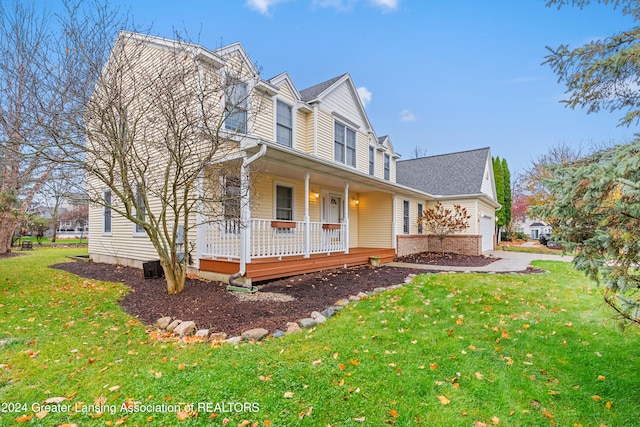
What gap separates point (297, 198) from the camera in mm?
10930

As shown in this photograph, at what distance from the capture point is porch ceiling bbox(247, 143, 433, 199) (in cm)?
759

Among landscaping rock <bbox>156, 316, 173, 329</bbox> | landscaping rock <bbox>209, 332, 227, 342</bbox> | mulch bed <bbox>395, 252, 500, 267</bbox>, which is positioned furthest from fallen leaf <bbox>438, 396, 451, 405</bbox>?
mulch bed <bbox>395, 252, 500, 267</bbox>

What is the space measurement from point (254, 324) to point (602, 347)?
4644mm

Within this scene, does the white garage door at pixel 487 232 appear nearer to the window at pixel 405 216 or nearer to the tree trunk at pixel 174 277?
the window at pixel 405 216

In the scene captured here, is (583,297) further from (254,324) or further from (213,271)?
(213,271)

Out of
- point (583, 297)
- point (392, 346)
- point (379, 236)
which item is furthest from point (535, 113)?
point (392, 346)

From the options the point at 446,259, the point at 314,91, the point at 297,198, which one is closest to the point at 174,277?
the point at 297,198

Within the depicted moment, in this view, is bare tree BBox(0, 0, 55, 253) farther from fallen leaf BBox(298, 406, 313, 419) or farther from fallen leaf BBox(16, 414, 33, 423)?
fallen leaf BBox(298, 406, 313, 419)

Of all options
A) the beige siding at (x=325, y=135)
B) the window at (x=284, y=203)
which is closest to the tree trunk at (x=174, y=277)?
the window at (x=284, y=203)

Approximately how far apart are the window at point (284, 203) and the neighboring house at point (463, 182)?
30.3 feet

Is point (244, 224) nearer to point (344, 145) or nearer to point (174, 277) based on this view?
point (174, 277)

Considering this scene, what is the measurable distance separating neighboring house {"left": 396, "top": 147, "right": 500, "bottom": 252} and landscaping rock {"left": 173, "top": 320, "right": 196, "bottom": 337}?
1465 cm

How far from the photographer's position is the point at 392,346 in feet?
12.5

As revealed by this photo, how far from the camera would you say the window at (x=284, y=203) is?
34.0ft
